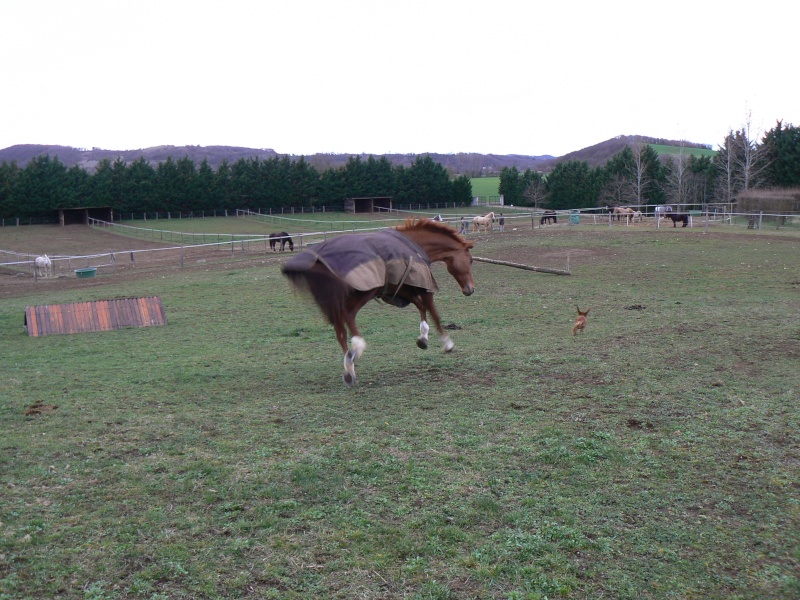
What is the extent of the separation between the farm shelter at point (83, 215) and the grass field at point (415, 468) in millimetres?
57011

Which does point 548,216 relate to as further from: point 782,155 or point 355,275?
point 355,275

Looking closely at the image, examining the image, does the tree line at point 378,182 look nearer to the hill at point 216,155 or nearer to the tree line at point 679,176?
the tree line at point 679,176

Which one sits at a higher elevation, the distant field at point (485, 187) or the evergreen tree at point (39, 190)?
the distant field at point (485, 187)

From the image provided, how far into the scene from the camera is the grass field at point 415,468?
13.9ft

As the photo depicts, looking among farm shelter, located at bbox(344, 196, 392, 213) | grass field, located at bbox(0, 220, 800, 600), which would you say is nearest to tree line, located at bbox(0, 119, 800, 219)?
farm shelter, located at bbox(344, 196, 392, 213)

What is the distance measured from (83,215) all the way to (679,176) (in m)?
55.9

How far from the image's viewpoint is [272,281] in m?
24.0

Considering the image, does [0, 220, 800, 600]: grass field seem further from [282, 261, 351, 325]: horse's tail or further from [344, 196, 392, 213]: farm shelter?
[344, 196, 392, 213]: farm shelter

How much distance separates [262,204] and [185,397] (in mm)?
72611

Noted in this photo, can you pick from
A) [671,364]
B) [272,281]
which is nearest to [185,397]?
[671,364]

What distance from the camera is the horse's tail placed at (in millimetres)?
8531

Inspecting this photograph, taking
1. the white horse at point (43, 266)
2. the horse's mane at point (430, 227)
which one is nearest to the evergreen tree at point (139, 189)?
the white horse at point (43, 266)

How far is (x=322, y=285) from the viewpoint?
8.62 m

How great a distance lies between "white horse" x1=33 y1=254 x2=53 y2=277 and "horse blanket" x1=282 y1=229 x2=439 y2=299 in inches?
1052
